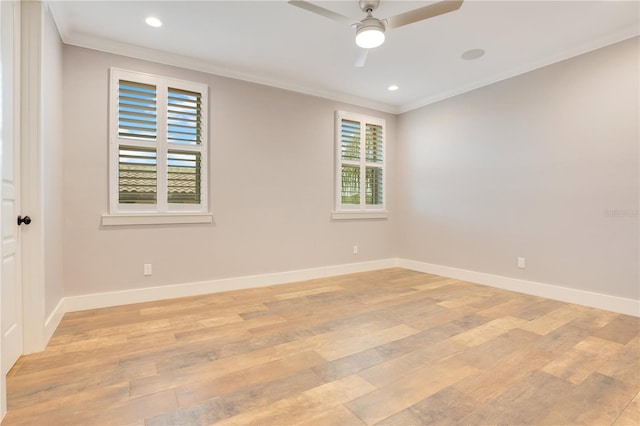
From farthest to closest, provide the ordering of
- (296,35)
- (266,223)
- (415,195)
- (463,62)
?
1. (415,195)
2. (266,223)
3. (463,62)
4. (296,35)

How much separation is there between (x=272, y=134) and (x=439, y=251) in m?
3.10

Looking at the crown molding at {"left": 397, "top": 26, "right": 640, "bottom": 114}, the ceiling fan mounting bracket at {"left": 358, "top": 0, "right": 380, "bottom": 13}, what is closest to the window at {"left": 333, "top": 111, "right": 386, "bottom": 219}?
the crown molding at {"left": 397, "top": 26, "right": 640, "bottom": 114}

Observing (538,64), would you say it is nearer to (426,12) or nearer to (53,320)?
(426,12)

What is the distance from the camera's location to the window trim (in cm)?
337

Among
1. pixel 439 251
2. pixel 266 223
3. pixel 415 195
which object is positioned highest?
pixel 415 195

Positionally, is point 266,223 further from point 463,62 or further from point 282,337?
point 463,62

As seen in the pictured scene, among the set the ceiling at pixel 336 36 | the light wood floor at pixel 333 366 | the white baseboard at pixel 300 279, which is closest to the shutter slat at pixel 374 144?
the ceiling at pixel 336 36

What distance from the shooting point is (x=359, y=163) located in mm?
5270

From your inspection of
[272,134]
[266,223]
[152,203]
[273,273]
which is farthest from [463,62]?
[152,203]

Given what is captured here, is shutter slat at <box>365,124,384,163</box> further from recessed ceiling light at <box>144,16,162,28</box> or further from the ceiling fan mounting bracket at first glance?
recessed ceiling light at <box>144,16,162,28</box>

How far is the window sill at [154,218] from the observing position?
3363 millimetres

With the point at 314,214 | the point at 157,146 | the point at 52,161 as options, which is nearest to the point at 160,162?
the point at 157,146

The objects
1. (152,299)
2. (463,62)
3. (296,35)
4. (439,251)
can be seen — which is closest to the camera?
(296,35)

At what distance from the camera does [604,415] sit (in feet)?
5.42
